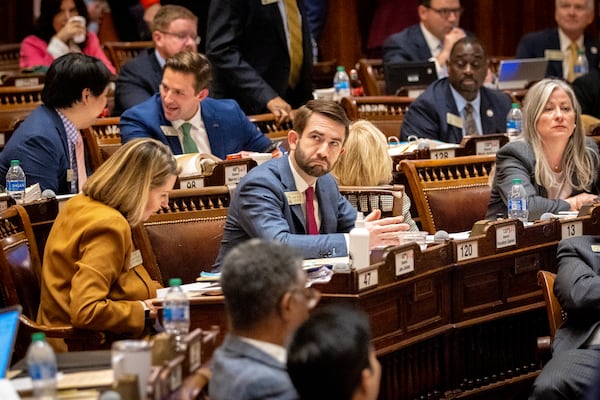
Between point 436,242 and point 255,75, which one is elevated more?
point 255,75

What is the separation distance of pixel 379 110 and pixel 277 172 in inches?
110

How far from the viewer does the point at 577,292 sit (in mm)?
3979

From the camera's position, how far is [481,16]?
34.2ft

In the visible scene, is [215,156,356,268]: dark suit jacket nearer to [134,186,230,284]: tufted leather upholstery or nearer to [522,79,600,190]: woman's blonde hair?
[134,186,230,284]: tufted leather upholstery

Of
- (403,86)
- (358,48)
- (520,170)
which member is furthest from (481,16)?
(520,170)

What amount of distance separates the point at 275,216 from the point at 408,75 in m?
3.70

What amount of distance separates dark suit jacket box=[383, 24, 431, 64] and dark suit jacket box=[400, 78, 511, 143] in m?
1.34

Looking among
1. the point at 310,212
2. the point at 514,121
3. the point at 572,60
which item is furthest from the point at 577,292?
the point at 572,60

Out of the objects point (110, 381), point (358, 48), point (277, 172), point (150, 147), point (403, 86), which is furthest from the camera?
point (358, 48)

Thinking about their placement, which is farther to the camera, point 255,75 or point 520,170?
point 255,75

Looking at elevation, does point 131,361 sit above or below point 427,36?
below

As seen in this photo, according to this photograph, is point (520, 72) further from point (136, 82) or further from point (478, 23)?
point (136, 82)

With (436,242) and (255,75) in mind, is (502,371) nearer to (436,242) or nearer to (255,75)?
(436,242)

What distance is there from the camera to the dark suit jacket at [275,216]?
4273 millimetres
